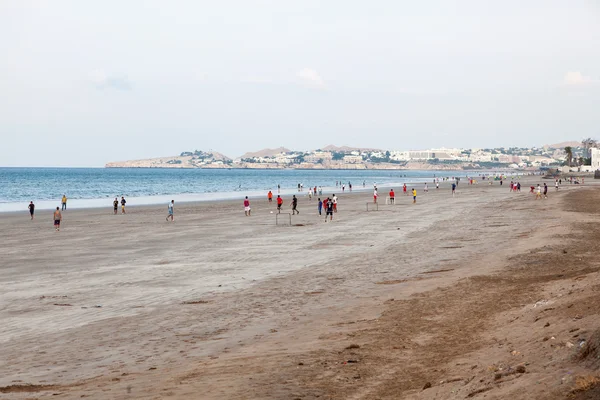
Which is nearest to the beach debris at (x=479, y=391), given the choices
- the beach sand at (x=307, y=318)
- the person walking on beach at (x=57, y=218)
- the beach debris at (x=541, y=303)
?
the beach sand at (x=307, y=318)

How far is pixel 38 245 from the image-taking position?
32.6 metres

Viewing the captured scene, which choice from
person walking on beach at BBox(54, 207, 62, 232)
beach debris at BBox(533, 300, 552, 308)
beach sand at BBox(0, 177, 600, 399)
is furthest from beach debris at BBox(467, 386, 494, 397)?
person walking on beach at BBox(54, 207, 62, 232)

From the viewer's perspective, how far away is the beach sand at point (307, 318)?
9.37 meters

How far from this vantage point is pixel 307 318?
47.7 feet

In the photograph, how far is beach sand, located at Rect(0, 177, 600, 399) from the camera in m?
9.37

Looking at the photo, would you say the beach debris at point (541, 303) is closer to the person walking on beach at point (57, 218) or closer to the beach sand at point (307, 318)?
the beach sand at point (307, 318)

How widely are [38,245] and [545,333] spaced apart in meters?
27.7

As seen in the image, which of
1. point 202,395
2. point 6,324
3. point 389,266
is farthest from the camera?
point 389,266

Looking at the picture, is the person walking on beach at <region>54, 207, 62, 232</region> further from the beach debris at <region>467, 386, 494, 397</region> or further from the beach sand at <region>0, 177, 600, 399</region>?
the beach debris at <region>467, 386, 494, 397</region>

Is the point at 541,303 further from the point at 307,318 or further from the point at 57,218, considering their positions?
the point at 57,218

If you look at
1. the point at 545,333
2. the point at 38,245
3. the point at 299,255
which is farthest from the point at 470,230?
the point at 545,333

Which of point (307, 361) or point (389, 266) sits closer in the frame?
point (307, 361)

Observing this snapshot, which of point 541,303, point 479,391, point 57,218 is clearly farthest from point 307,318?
point 57,218

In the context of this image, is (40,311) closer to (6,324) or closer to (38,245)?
(6,324)
